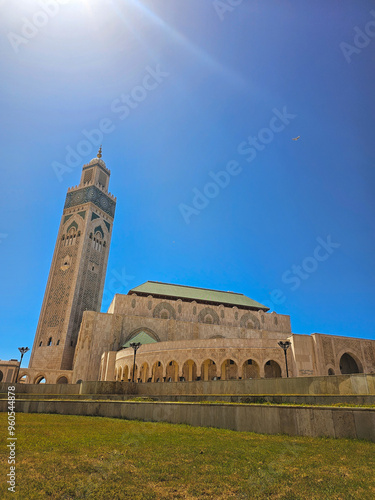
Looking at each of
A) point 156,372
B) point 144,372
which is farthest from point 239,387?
point 144,372

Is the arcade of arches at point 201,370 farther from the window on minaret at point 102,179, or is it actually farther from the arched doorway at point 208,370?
the window on minaret at point 102,179

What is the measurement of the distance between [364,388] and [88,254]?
43134mm

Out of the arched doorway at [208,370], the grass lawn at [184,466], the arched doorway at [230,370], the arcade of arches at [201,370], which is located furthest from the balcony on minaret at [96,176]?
the grass lawn at [184,466]

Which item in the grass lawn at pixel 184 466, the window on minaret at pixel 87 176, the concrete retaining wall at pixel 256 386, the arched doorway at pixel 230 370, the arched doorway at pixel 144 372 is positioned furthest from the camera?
the window on minaret at pixel 87 176

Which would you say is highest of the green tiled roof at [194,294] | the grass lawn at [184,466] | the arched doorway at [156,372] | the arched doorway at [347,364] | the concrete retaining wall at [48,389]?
the green tiled roof at [194,294]

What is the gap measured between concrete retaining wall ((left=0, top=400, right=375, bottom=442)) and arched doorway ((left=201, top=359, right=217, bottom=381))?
1920 centimetres

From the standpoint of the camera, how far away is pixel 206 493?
13.0ft

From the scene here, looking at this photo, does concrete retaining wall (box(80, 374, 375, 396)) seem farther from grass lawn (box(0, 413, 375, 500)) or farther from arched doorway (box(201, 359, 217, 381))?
arched doorway (box(201, 359, 217, 381))

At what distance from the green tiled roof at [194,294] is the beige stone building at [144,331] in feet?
0.52

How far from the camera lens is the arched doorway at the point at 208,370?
29422mm

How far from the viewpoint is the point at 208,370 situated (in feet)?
98.3

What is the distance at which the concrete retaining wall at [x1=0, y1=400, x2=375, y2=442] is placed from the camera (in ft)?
23.8

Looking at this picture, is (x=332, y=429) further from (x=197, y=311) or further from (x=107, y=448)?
(x=197, y=311)

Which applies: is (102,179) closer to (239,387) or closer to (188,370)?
(188,370)
